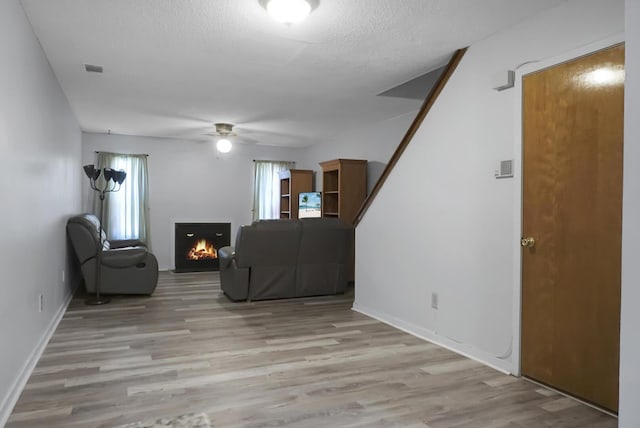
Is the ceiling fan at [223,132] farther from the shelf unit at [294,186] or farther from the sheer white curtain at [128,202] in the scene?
the sheer white curtain at [128,202]

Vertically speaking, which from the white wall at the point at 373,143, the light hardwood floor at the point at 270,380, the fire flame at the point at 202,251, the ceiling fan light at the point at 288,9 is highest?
the ceiling fan light at the point at 288,9

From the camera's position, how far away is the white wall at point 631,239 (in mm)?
1529

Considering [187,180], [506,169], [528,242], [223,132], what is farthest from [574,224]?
[187,180]

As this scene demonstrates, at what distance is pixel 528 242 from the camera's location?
282 cm

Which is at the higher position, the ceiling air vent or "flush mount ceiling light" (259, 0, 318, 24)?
the ceiling air vent

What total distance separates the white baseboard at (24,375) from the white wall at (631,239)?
8.81ft

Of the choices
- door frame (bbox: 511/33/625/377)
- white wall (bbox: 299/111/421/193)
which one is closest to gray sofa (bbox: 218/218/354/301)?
white wall (bbox: 299/111/421/193)

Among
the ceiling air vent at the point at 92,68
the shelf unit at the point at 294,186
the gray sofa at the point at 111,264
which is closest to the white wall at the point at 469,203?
the ceiling air vent at the point at 92,68

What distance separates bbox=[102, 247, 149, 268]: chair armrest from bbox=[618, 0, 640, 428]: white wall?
502cm

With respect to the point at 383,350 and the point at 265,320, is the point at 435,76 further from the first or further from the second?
the point at 265,320

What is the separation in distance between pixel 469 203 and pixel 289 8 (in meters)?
1.83

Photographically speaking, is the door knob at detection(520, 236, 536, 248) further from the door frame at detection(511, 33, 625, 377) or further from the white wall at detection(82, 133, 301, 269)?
the white wall at detection(82, 133, 301, 269)

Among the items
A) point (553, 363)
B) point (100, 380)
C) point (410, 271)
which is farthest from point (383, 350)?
point (100, 380)

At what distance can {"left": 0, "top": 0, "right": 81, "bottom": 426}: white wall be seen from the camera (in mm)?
2289
